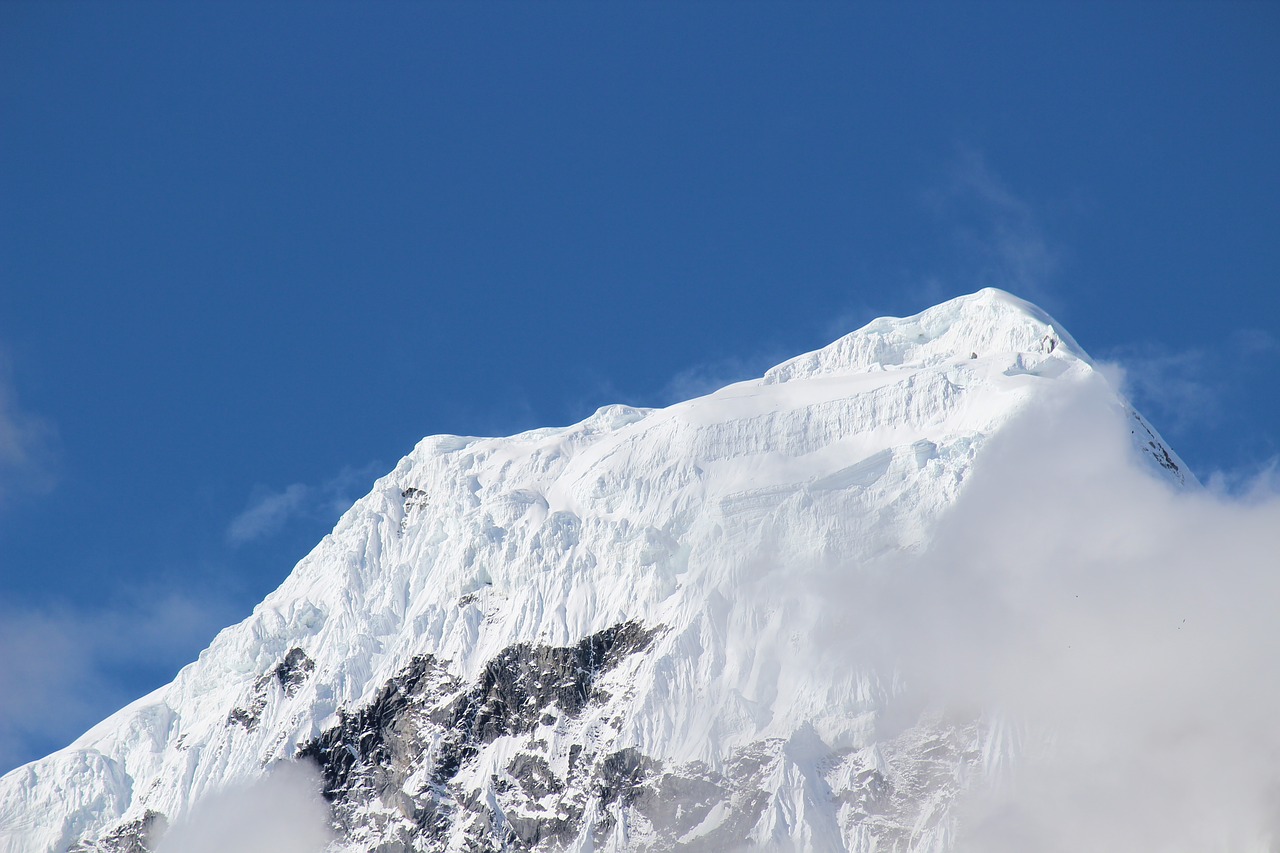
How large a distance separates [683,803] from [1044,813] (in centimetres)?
3485

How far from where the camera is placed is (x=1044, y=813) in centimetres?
18850

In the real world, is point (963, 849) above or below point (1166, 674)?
below

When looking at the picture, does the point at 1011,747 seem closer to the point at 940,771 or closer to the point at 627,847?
the point at 940,771

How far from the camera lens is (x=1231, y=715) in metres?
194

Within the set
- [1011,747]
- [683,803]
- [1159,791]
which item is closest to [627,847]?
[683,803]

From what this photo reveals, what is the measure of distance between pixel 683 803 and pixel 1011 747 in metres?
32.4

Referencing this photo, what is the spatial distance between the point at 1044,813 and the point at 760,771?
2796cm

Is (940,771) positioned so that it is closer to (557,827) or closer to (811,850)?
(811,850)

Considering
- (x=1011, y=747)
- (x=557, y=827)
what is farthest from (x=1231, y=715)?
(x=557, y=827)

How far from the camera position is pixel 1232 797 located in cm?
18550

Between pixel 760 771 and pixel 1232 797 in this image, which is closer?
pixel 1232 797

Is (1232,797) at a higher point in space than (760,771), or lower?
lower

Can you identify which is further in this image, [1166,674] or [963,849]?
[1166,674]

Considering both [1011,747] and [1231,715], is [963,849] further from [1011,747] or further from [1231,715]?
[1231,715]
